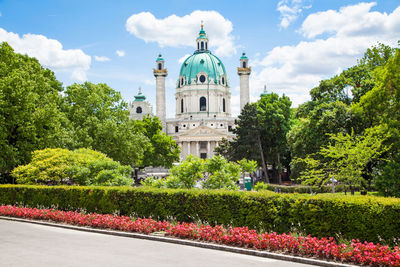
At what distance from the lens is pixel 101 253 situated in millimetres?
12977

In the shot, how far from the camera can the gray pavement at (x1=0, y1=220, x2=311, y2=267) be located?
11688 millimetres

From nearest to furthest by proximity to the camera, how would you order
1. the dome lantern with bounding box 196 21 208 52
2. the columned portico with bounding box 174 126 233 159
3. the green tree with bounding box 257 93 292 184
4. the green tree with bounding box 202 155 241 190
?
the green tree with bounding box 202 155 241 190, the green tree with bounding box 257 93 292 184, the columned portico with bounding box 174 126 233 159, the dome lantern with bounding box 196 21 208 52

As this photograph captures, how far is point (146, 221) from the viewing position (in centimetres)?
1692

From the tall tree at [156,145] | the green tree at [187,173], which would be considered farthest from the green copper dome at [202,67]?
the green tree at [187,173]

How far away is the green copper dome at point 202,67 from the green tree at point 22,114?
82196 millimetres

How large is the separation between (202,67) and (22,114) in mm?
88161

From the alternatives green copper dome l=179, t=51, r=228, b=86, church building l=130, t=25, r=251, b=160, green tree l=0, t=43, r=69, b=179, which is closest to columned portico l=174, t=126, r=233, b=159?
church building l=130, t=25, r=251, b=160

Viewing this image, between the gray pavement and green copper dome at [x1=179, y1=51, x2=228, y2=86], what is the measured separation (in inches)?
3964

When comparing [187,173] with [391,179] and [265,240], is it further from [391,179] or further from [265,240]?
[391,179]

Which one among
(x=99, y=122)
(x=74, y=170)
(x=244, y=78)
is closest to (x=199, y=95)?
(x=244, y=78)

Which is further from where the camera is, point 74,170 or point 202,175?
point 74,170

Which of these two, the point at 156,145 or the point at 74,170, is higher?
the point at 156,145

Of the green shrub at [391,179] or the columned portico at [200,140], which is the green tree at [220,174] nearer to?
the green shrub at [391,179]

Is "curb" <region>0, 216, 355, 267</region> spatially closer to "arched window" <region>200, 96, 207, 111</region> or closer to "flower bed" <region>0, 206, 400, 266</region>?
"flower bed" <region>0, 206, 400, 266</region>
